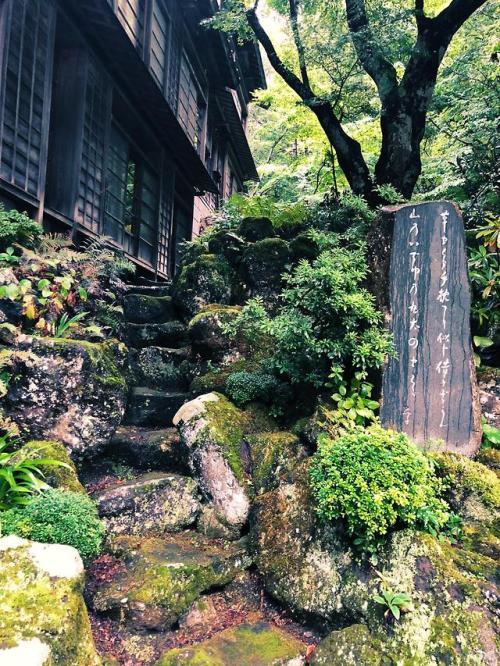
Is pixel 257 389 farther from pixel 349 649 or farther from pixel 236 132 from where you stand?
pixel 236 132

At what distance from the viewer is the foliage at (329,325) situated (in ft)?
13.8

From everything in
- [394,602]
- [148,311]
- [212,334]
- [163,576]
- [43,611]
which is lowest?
[163,576]

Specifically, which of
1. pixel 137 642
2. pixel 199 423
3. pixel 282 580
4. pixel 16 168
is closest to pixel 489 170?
pixel 199 423

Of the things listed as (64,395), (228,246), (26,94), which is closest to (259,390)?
(64,395)

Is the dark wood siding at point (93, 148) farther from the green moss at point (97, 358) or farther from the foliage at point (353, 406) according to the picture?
the foliage at point (353, 406)

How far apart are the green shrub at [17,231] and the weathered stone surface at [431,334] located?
437 cm

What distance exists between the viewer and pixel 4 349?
158 inches

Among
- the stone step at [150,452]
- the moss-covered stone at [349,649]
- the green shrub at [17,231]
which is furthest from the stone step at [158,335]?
the moss-covered stone at [349,649]

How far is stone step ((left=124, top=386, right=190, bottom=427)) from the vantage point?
5.45 meters

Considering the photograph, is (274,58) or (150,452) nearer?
(150,452)

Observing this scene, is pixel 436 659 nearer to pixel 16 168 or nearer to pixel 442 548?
pixel 442 548

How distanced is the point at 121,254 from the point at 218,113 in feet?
37.0

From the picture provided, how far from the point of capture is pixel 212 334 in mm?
5824

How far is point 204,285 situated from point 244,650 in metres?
4.98
